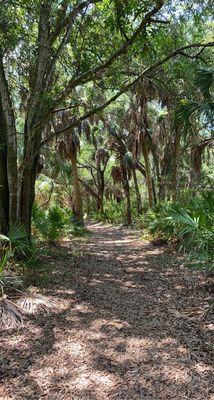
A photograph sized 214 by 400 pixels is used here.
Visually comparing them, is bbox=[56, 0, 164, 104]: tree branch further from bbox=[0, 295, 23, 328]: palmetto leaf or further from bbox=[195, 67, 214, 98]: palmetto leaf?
bbox=[0, 295, 23, 328]: palmetto leaf

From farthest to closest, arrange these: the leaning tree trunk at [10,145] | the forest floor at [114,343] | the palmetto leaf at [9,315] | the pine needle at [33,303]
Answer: the leaning tree trunk at [10,145]
the pine needle at [33,303]
the palmetto leaf at [9,315]
the forest floor at [114,343]

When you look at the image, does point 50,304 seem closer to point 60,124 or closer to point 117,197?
point 60,124

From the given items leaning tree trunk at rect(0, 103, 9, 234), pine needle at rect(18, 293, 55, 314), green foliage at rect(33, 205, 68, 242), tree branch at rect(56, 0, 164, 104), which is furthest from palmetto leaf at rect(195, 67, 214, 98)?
green foliage at rect(33, 205, 68, 242)

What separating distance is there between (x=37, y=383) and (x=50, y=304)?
1.83m

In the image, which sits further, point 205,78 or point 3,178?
point 3,178

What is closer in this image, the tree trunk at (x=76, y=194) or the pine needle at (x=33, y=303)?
the pine needle at (x=33, y=303)

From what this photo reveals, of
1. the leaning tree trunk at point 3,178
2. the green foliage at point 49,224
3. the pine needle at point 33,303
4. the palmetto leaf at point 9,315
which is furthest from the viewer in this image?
the green foliage at point 49,224

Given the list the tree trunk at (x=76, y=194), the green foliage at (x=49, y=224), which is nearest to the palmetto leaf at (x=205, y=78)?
the green foliage at (x=49, y=224)

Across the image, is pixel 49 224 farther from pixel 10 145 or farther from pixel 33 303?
Answer: pixel 33 303

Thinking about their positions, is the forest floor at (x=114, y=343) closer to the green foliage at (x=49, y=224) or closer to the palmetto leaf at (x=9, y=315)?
the palmetto leaf at (x=9, y=315)

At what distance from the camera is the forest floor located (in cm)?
310

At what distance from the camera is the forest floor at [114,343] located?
3.10m

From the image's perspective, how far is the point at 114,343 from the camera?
154 inches

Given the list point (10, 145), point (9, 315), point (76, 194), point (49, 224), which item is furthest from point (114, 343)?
point (76, 194)
